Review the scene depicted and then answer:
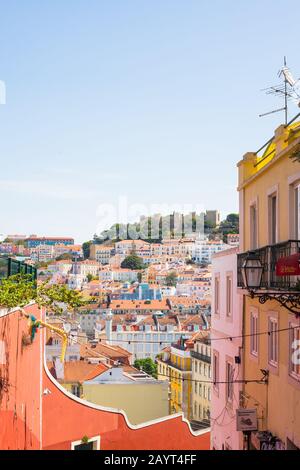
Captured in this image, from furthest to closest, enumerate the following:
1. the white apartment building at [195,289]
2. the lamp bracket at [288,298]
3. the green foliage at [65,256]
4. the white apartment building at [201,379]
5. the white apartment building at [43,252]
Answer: the green foliage at [65,256] → the white apartment building at [43,252] → the white apartment building at [195,289] → the white apartment building at [201,379] → the lamp bracket at [288,298]

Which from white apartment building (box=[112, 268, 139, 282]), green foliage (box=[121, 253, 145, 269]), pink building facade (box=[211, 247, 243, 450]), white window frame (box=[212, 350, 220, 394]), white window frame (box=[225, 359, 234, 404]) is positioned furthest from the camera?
green foliage (box=[121, 253, 145, 269])

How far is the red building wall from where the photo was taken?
871 cm

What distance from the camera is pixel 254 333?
1119 cm

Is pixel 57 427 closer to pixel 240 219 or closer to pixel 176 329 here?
pixel 240 219

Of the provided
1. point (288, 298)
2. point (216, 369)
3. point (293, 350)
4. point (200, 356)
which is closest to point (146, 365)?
point (200, 356)

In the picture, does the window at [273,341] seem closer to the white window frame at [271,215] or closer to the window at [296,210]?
the white window frame at [271,215]

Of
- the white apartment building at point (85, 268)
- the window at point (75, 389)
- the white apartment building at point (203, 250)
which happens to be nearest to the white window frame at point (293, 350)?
the window at point (75, 389)

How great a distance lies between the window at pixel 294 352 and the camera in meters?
8.59

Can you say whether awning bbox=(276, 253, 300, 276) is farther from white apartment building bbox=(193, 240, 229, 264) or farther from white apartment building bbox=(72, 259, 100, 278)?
white apartment building bbox=(72, 259, 100, 278)

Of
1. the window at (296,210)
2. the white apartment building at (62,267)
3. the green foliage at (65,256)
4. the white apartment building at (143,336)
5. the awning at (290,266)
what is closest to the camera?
the awning at (290,266)

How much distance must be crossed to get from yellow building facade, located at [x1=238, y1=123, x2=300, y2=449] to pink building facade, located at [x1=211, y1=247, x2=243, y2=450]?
2.18 ft

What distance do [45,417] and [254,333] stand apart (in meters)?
5.46

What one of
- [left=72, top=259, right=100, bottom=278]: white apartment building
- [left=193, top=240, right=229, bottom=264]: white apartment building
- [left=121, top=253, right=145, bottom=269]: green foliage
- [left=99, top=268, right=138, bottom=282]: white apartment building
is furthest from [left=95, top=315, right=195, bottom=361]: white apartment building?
[left=121, top=253, right=145, bottom=269]: green foliage

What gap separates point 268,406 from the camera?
33.1 ft
